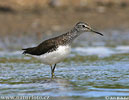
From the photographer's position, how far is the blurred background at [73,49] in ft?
30.5

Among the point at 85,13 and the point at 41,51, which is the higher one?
the point at 85,13

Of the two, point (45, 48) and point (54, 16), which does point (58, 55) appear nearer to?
point (45, 48)

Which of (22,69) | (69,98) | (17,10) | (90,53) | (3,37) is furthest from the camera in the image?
(17,10)

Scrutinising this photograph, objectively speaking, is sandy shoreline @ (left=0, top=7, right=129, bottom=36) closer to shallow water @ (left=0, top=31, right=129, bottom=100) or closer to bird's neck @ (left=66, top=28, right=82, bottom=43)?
shallow water @ (left=0, top=31, right=129, bottom=100)

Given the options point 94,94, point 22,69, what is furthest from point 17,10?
point 94,94

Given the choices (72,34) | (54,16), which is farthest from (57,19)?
(72,34)

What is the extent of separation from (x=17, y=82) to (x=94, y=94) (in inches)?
89.5

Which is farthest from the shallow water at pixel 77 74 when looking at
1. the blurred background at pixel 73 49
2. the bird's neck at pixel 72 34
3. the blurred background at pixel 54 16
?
the blurred background at pixel 54 16

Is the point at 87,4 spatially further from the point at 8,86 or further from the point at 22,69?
the point at 8,86

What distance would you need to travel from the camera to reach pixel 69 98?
8328mm

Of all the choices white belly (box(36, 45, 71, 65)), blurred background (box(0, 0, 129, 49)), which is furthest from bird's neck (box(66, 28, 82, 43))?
blurred background (box(0, 0, 129, 49))

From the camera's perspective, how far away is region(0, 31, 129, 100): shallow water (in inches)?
349

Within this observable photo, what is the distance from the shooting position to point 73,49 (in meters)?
14.9

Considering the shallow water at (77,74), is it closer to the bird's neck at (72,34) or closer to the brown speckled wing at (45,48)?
the brown speckled wing at (45,48)
